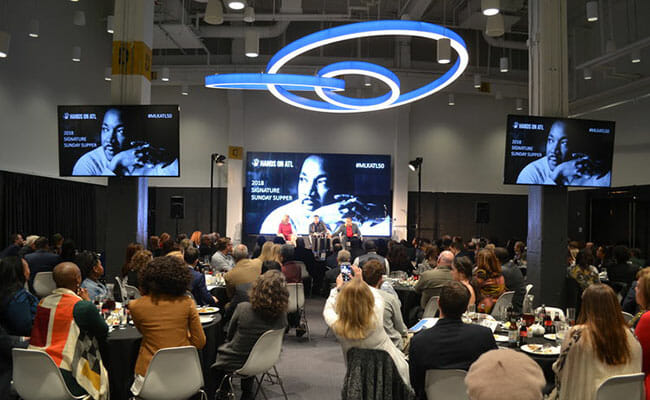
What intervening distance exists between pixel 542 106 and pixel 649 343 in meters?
4.83

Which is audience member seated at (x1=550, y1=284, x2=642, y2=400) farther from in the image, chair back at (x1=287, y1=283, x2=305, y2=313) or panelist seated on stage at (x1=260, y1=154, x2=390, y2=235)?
panelist seated on stage at (x1=260, y1=154, x2=390, y2=235)

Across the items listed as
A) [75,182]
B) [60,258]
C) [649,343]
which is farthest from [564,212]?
[75,182]

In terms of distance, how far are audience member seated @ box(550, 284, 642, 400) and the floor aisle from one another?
8.55ft

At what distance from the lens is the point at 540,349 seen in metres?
3.86

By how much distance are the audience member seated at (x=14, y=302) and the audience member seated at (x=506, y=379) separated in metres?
3.71

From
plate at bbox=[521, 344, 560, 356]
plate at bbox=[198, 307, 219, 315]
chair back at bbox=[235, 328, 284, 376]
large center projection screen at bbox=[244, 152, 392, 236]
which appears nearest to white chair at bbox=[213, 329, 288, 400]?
chair back at bbox=[235, 328, 284, 376]

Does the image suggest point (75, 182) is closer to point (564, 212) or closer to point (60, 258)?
point (60, 258)

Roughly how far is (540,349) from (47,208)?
1135 cm

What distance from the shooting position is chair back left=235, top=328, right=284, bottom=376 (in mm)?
3945

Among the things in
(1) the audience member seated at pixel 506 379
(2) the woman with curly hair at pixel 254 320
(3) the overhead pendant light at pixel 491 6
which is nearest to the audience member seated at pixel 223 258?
(2) the woman with curly hair at pixel 254 320

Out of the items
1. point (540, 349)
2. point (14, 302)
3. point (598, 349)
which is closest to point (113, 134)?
point (14, 302)

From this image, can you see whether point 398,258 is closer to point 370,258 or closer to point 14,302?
point 370,258

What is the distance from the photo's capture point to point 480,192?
1694 cm

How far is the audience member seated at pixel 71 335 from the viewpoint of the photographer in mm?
3375
